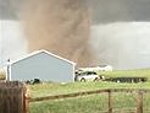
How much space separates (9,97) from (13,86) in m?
0.34

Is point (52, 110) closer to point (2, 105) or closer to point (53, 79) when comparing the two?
point (2, 105)

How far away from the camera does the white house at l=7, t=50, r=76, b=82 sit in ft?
203

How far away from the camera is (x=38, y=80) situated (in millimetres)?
59938

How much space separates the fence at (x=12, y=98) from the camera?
43.1ft

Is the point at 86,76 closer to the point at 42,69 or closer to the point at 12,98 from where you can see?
the point at 42,69

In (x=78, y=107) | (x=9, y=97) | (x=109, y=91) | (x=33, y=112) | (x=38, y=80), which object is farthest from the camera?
(x=38, y=80)

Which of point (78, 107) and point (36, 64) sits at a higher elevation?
point (36, 64)

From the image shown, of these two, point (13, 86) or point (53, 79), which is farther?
point (53, 79)

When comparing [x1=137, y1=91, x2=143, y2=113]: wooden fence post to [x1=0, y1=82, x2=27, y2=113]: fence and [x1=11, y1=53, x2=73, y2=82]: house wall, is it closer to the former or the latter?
[x1=0, y1=82, x2=27, y2=113]: fence

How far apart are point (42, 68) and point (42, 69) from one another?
13 cm

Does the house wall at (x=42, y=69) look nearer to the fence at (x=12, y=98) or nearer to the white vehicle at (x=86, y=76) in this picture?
the white vehicle at (x=86, y=76)

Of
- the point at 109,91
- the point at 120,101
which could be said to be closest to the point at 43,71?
the point at 120,101

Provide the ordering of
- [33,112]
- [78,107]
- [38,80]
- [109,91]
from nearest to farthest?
[109,91], [33,112], [78,107], [38,80]

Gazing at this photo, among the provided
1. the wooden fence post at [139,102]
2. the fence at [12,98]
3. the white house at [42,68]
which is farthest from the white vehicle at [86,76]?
the fence at [12,98]
